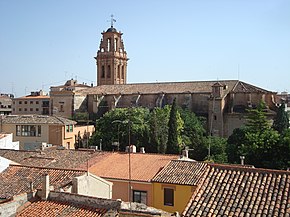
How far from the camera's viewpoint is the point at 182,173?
1631cm

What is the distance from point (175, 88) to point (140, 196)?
39.8 meters

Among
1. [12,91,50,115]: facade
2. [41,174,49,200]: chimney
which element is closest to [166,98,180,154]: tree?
[41,174,49,200]: chimney

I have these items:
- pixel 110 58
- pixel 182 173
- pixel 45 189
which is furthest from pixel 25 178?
pixel 110 58

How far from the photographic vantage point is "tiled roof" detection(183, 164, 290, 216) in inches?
357

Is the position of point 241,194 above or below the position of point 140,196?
above

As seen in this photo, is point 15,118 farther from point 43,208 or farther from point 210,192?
point 210,192

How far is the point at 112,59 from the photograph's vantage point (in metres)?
71.5

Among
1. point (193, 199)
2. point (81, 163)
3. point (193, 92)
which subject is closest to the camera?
point (193, 199)

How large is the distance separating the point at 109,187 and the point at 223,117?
36.9 meters

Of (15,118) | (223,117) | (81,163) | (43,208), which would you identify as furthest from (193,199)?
(223,117)

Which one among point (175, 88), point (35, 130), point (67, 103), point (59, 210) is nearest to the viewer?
point (59, 210)

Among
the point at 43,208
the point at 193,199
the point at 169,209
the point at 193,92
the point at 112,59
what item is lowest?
the point at 169,209

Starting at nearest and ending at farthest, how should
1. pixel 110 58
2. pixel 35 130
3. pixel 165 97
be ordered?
pixel 35 130
pixel 165 97
pixel 110 58

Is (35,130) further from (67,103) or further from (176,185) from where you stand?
(176,185)
